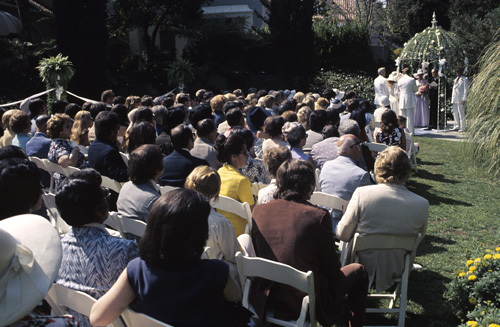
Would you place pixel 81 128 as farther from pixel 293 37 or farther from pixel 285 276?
pixel 293 37

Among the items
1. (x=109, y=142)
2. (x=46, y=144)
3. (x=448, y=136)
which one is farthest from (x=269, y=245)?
(x=448, y=136)

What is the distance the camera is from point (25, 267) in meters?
2.01

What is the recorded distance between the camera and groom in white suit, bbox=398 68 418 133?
14278 mm

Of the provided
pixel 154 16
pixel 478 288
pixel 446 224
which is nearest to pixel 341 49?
pixel 154 16

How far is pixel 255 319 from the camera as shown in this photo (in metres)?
3.57

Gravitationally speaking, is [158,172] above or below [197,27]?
below

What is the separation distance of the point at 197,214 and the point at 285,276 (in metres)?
0.89

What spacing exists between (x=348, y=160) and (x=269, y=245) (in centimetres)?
195

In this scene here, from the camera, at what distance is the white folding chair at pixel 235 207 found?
4.30 meters

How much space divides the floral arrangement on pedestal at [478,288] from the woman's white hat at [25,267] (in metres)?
2.95

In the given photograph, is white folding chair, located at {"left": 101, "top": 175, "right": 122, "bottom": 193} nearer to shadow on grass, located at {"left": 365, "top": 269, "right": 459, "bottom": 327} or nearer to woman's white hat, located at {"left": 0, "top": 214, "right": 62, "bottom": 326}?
shadow on grass, located at {"left": 365, "top": 269, "right": 459, "bottom": 327}

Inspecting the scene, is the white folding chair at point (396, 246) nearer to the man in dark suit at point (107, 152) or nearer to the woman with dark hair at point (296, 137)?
the woman with dark hair at point (296, 137)

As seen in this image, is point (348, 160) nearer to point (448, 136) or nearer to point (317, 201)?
point (317, 201)

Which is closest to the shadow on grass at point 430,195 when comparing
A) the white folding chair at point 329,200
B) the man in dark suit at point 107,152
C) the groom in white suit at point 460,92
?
the white folding chair at point 329,200
